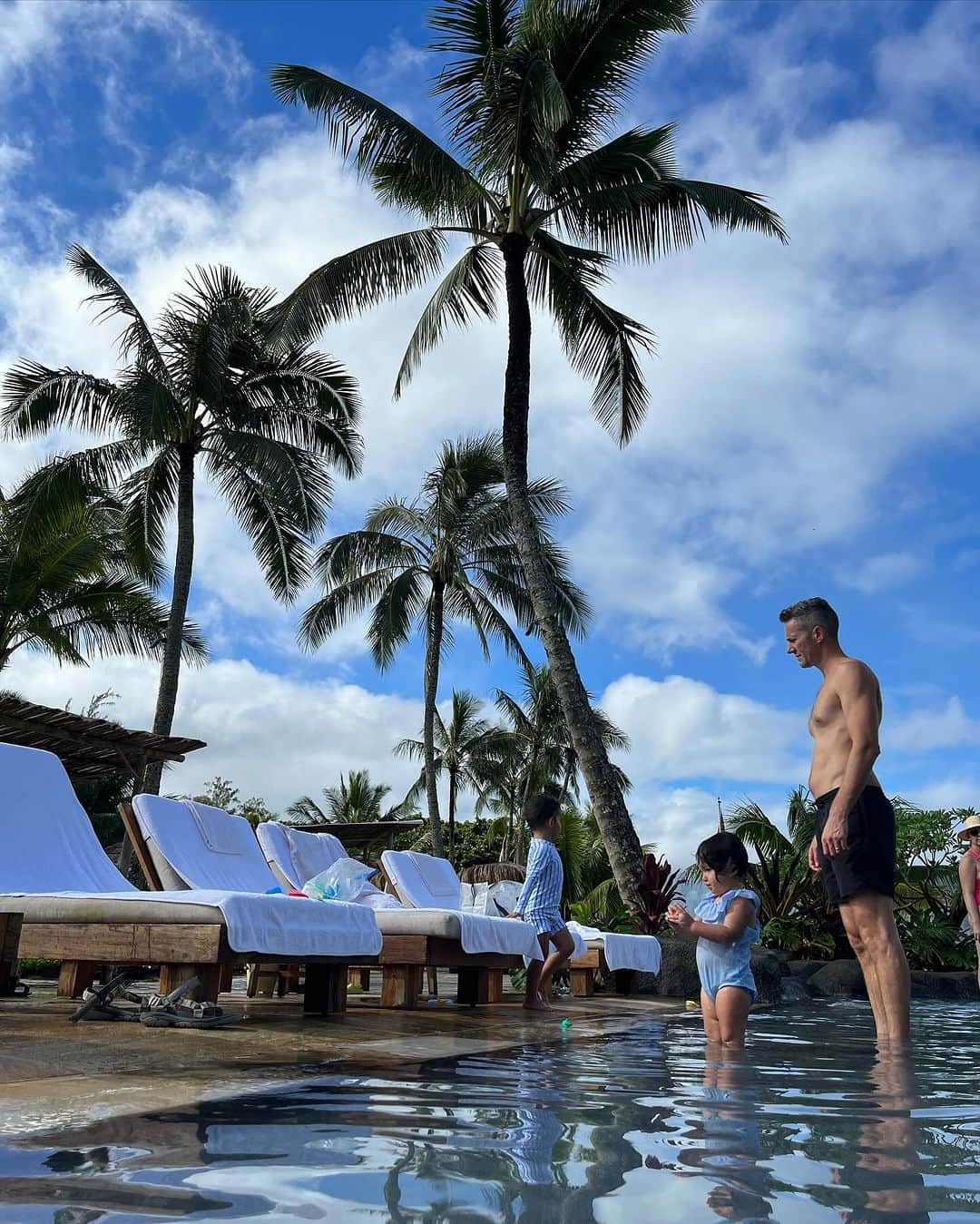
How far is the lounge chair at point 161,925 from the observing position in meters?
4.77

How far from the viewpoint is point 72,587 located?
2077 cm

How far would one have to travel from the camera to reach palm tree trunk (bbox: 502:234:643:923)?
1209cm

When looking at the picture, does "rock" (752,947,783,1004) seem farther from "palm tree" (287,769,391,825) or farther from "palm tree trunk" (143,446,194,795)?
"palm tree" (287,769,391,825)

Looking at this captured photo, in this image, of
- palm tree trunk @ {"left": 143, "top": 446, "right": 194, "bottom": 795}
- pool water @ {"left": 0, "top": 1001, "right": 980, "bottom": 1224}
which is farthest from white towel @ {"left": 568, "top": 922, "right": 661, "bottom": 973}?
palm tree trunk @ {"left": 143, "top": 446, "right": 194, "bottom": 795}

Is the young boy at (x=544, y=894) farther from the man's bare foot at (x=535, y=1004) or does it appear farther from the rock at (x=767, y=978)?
the rock at (x=767, y=978)

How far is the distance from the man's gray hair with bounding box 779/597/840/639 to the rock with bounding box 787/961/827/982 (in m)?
8.95

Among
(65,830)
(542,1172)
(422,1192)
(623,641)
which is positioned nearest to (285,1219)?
(422,1192)

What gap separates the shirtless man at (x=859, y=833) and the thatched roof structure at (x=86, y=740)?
33.0ft

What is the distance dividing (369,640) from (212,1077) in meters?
23.1

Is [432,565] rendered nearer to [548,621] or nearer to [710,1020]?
[548,621]

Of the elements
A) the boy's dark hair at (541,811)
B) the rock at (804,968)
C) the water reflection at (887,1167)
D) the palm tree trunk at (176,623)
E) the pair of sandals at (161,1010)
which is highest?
the palm tree trunk at (176,623)

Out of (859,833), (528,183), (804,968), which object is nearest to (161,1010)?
(859,833)

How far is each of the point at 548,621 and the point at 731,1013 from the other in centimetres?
784

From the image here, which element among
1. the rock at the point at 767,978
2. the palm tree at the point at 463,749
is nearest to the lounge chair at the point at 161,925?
the rock at the point at 767,978
